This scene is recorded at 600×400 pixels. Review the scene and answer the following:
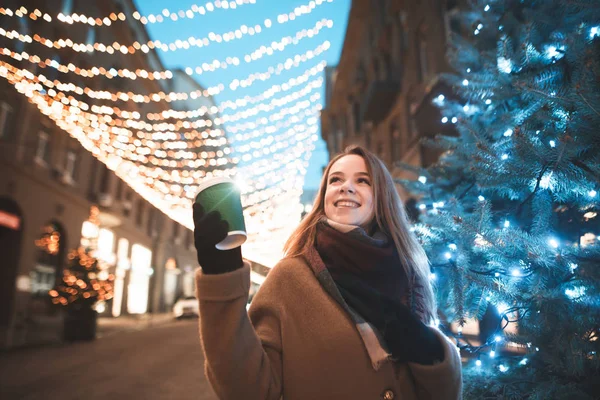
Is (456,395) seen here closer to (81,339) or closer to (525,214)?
(525,214)

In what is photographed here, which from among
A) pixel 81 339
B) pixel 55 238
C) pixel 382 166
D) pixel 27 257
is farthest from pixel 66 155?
pixel 382 166

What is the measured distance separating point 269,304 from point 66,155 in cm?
1722

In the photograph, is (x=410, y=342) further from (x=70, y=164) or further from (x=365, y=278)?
(x=70, y=164)

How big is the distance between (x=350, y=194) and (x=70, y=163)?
58.0 ft

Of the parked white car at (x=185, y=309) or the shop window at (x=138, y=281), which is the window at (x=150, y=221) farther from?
the parked white car at (x=185, y=309)

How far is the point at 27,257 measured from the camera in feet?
43.0

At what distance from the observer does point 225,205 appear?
119cm

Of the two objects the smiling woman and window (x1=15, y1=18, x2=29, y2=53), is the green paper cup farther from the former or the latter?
window (x1=15, y1=18, x2=29, y2=53)

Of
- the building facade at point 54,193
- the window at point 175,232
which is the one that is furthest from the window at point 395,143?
the window at point 175,232

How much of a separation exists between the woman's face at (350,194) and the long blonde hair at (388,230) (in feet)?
0.12

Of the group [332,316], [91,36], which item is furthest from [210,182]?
[91,36]

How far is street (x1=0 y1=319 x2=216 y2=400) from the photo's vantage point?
228 inches

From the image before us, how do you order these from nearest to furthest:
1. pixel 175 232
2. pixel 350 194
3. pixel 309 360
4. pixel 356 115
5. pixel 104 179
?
pixel 309 360
pixel 350 194
pixel 104 179
pixel 356 115
pixel 175 232

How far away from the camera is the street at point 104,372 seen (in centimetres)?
580
